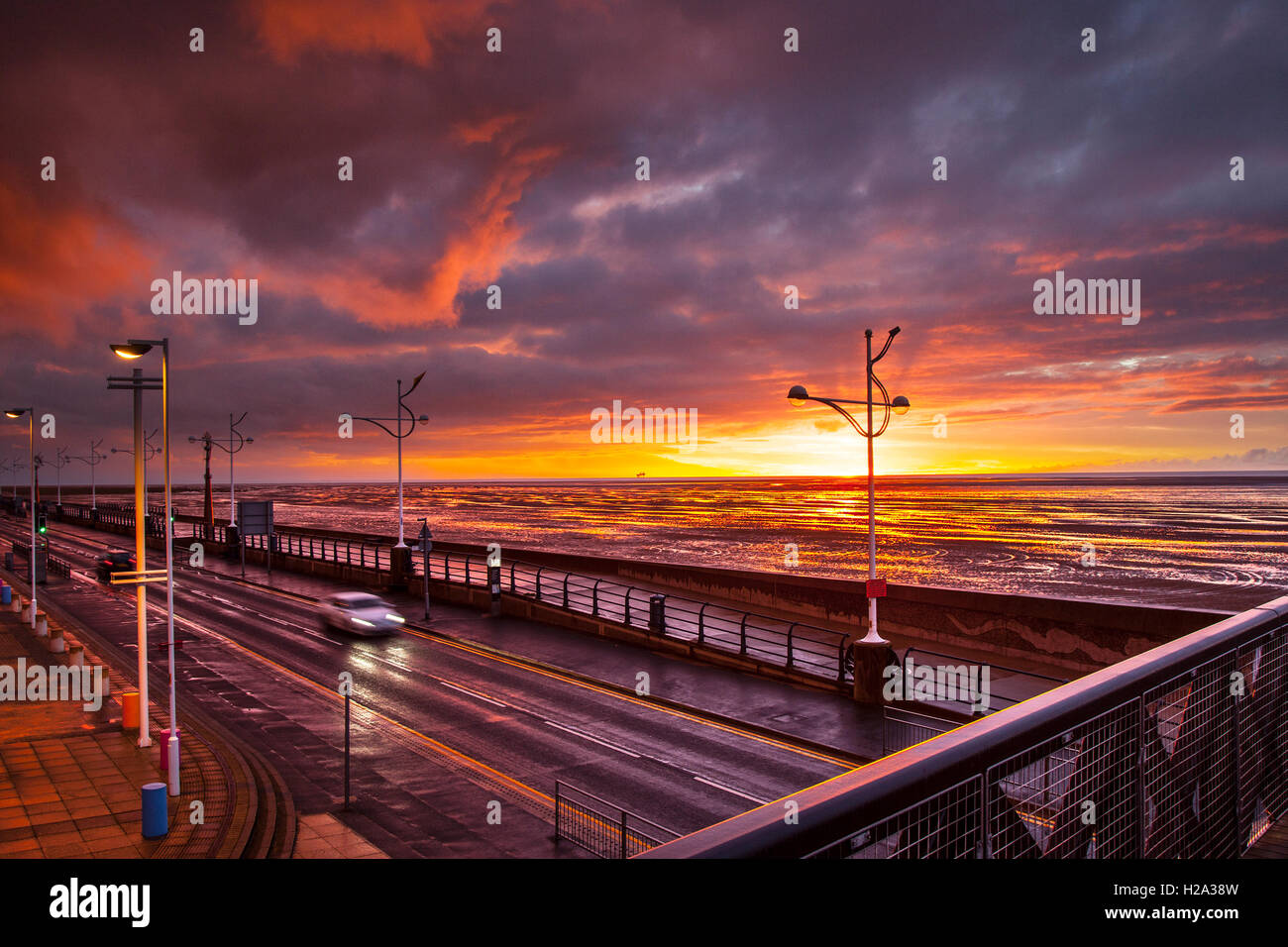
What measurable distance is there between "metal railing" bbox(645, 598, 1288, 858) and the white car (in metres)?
25.1

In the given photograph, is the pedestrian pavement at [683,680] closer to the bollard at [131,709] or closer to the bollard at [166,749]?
the bollard at [131,709]

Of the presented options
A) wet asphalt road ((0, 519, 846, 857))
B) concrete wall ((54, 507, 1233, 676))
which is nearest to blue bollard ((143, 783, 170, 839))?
wet asphalt road ((0, 519, 846, 857))

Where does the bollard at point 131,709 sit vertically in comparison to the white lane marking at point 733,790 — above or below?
above

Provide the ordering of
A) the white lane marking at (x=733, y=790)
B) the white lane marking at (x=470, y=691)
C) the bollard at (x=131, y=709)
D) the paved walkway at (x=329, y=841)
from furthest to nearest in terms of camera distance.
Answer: the white lane marking at (x=470, y=691), the bollard at (x=131, y=709), the white lane marking at (x=733, y=790), the paved walkway at (x=329, y=841)

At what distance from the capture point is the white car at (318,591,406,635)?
2634 cm

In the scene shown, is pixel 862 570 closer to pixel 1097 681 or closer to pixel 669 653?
pixel 669 653

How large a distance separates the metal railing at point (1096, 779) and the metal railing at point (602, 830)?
7.63m

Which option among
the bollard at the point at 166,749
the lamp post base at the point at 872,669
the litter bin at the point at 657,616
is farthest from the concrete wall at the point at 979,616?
the bollard at the point at 166,749

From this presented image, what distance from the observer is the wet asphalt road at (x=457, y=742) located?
41.0 feet
